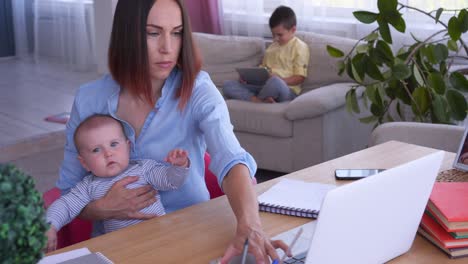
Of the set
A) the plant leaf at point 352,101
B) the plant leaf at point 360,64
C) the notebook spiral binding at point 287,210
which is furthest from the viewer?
the plant leaf at point 352,101

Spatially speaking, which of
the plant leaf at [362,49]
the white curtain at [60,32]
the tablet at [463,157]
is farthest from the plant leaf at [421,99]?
the white curtain at [60,32]

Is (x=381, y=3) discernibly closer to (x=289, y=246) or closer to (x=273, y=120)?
(x=273, y=120)

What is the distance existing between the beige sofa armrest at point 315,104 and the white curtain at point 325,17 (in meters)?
0.90

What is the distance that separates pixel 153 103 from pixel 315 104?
231 centimetres

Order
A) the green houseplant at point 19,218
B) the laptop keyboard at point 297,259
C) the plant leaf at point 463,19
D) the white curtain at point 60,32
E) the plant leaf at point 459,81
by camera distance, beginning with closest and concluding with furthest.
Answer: the green houseplant at point 19,218
the laptop keyboard at point 297,259
the plant leaf at point 463,19
the plant leaf at point 459,81
the white curtain at point 60,32

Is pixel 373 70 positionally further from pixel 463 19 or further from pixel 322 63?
pixel 322 63

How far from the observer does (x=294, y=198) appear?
1.91 meters

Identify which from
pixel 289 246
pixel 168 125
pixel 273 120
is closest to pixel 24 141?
pixel 273 120

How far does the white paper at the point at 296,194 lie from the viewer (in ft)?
6.13

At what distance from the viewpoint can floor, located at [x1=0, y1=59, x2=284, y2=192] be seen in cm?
503

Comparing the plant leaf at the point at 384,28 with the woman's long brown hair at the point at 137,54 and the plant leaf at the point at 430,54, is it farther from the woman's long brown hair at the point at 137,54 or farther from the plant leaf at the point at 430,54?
the woman's long brown hair at the point at 137,54

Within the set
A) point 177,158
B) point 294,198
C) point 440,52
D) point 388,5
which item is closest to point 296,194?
point 294,198

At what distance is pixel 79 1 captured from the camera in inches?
318

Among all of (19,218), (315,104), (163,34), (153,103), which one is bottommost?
(315,104)
